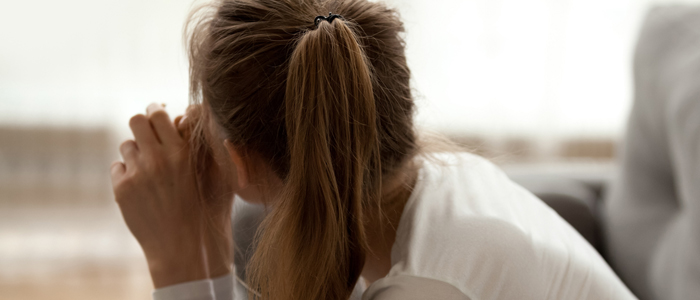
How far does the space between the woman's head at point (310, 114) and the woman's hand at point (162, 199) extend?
127mm

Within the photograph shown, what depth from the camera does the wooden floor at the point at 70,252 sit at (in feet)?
6.35

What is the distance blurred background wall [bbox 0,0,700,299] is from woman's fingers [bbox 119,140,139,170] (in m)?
1.06

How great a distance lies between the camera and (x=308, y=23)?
0.62m

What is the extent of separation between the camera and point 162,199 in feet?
2.54

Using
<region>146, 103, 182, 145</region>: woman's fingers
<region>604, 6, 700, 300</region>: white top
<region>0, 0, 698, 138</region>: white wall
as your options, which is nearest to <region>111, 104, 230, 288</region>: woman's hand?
<region>146, 103, 182, 145</region>: woman's fingers

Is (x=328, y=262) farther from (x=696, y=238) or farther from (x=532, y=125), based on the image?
(x=532, y=125)

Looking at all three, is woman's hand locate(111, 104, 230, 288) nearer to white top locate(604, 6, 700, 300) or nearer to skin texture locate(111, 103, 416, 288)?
skin texture locate(111, 103, 416, 288)

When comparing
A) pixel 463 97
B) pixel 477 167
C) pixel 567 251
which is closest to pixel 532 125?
pixel 463 97

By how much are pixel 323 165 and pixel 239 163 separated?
15 cm

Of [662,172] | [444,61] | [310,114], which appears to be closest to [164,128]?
[310,114]

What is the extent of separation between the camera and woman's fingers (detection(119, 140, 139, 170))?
2.60 ft

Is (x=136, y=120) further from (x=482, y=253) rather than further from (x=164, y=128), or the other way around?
(x=482, y=253)

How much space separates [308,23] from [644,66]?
0.61 meters

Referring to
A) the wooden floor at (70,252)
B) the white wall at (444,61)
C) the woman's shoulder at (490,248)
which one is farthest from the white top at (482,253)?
the wooden floor at (70,252)
